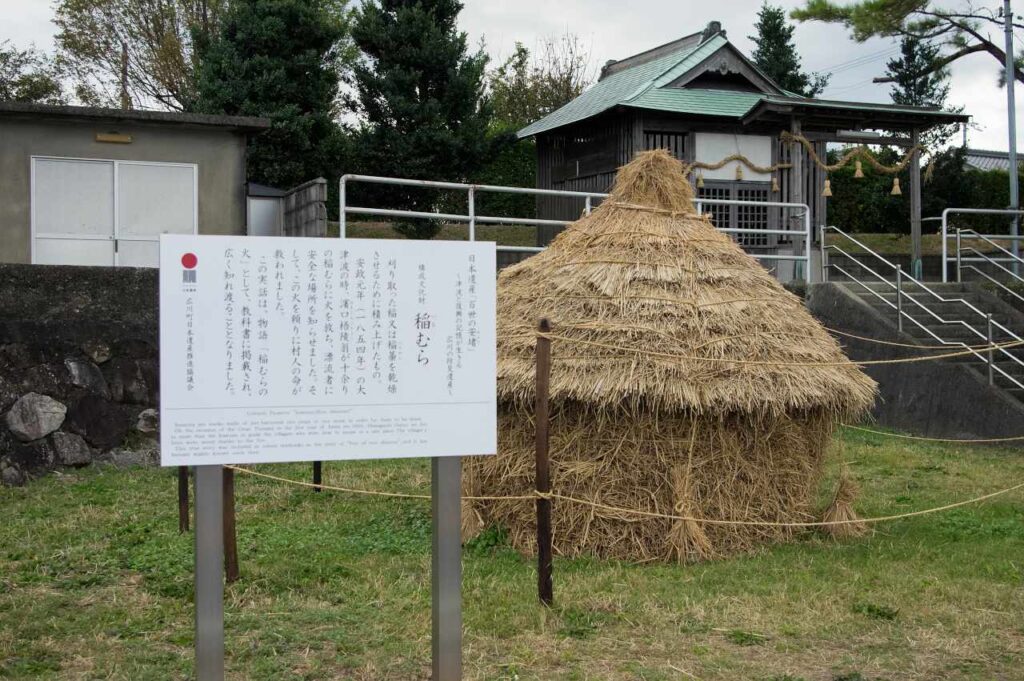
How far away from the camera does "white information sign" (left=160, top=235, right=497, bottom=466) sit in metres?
4.53

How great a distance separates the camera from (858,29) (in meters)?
18.3

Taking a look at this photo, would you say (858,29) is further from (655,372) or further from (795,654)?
(795,654)

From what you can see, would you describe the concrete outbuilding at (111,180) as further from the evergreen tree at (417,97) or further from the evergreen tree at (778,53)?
the evergreen tree at (778,53)

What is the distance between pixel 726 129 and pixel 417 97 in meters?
7.27

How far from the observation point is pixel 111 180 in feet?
44.4

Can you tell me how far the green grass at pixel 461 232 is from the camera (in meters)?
23.6

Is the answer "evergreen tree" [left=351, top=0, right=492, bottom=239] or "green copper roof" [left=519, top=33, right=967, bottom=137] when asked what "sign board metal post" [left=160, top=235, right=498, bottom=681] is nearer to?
"green copper roof" [left=519, top=33, right=967, bottom=137]

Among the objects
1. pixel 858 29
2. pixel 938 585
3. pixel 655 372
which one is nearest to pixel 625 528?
pixel 655 372

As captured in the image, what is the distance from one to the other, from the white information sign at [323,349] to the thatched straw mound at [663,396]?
7.37 ft

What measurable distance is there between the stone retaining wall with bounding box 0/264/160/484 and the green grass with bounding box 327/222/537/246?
39.3 ft

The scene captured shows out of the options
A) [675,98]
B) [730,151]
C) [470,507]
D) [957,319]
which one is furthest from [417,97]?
[470,507]

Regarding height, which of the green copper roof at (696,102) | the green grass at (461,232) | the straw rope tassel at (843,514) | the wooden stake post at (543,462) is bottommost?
the straw rope tassel at (843,514)

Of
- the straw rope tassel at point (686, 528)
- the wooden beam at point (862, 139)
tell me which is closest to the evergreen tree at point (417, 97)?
the wooden beam at point (862, 139)

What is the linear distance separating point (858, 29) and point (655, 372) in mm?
13290
